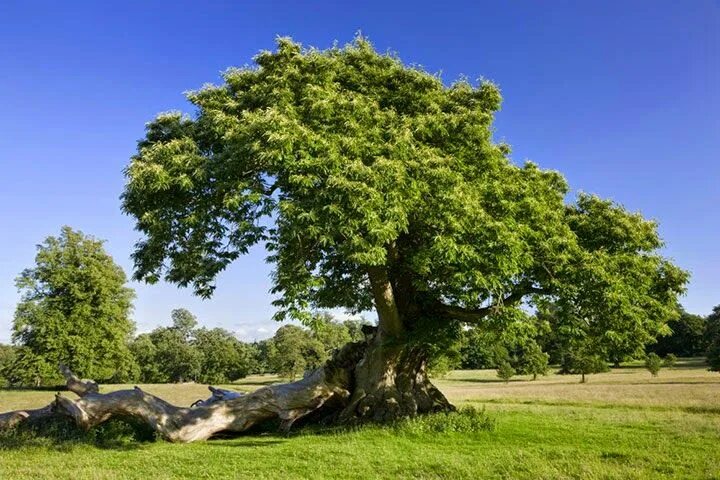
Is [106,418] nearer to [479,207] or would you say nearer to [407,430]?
[407,430]

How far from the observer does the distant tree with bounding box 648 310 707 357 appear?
112 meters

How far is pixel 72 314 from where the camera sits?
55.0 m

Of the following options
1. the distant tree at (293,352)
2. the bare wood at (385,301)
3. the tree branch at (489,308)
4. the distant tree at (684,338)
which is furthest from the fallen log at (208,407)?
the distant tree at (684,338)

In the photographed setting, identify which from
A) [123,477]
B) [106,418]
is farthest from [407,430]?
[106,418]

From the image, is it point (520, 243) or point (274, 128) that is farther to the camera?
point (520, 243)

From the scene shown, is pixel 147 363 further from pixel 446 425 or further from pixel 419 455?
pixel 419 455

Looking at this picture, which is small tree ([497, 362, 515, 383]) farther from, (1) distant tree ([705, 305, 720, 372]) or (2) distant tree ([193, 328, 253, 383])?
(2) distant tree ([193, 328, 253, 383])

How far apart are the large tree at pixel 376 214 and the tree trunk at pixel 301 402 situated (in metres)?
0.11

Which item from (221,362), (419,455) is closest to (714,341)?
(419,455)

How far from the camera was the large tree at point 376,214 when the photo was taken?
606 inches

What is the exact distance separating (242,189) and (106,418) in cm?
1114

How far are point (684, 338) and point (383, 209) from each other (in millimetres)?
124547

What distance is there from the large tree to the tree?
40.2 meters

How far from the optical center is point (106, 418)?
19875mm
